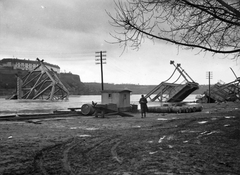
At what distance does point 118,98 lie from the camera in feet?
76.2

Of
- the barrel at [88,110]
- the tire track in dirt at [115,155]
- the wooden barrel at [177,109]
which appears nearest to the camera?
the tire track in dirt at [115,155]

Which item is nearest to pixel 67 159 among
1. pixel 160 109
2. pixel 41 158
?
pixel 41 158

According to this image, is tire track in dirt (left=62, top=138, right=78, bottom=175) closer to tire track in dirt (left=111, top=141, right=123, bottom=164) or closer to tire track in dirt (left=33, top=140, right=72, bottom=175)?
tire track in dirt (left=33, top=140, right=72, bottom=175)

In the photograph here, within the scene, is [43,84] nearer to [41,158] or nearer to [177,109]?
[177,109]

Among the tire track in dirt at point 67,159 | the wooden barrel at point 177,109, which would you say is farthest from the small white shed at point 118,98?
the tire track in dirt at point 67,159

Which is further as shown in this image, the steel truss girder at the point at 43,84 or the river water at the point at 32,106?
the steel truss girder at the point at 43,84

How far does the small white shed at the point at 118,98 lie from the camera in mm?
23234

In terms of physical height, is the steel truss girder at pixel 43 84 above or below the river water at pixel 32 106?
above

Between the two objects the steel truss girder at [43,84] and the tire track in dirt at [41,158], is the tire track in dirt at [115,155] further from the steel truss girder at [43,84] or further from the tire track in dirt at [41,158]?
the steel truss girder at [43,84]

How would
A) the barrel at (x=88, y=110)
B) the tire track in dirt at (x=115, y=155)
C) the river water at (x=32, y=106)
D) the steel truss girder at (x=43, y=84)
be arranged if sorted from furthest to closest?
the steel truss girder at (x=43, y=84) < the river water at (x=32, y=106) < the barrel at (x=88, y=110) < the tire track in dirt at (x=115, y=155)

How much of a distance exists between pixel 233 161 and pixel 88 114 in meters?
16.3

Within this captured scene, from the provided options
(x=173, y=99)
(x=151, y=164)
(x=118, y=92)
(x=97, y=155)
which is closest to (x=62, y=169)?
(x=97, y=155)

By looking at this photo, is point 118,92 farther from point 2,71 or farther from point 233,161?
point 2,71

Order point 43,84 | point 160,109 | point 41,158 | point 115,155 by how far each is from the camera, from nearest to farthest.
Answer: point 41,158 → point 115,155 → point 160,109 → point 43,84
